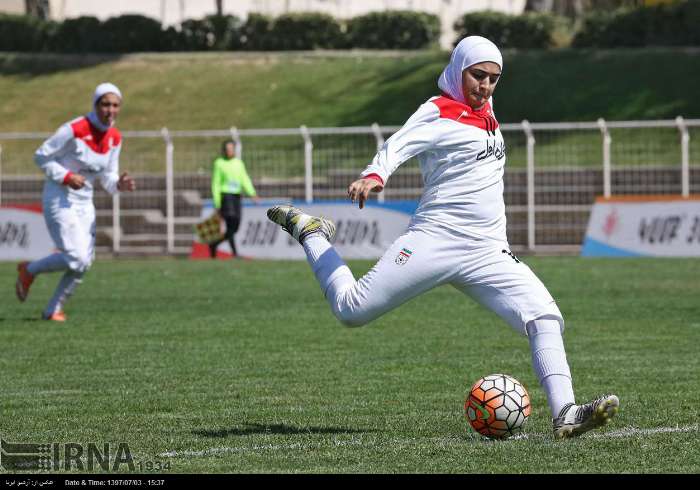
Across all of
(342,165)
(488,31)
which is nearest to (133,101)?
(488,31)

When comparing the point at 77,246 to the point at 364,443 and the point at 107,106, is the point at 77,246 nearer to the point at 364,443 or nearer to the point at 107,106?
the point at 107,106

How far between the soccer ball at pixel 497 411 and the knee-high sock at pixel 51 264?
8038 millimetres

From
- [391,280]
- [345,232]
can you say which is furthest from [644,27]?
[391,280]

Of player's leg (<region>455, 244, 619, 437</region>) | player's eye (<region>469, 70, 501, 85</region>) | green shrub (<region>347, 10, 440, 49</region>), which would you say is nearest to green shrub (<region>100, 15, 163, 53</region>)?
green shrub (<region>347, 10, 440, 49</region>)

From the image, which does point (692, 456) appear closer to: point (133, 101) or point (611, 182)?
point (611, 182)

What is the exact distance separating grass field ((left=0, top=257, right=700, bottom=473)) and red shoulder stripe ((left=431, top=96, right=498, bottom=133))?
5.69 ft

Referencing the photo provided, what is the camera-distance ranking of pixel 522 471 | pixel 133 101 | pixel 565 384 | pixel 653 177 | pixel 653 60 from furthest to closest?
pixel 133 101
pixel 653 60
pixel 653 177
pixel 565 384
pixel 522 471

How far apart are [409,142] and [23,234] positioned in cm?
2248

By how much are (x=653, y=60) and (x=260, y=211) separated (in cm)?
1396

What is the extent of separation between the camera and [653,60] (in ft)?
123

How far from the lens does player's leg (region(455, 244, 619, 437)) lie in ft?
25.7

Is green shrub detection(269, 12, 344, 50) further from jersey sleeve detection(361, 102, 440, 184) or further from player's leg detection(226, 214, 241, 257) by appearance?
jersey sleeve detection(361, 102, 440, 184)

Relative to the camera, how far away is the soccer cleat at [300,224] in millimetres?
8641

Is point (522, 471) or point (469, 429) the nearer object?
point (522, 471)
